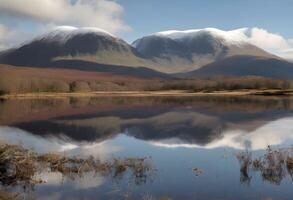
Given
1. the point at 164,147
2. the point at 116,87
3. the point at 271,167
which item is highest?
the point at 116,87

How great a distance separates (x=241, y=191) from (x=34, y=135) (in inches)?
989

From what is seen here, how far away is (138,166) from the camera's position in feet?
70.4

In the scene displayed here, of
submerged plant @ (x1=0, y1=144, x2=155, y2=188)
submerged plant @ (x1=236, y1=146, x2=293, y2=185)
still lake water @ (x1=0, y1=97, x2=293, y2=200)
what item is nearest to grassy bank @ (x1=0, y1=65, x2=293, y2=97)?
still lake water @ (x1=0, y1=97, x2=293, y2=200)

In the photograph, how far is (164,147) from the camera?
3105cm

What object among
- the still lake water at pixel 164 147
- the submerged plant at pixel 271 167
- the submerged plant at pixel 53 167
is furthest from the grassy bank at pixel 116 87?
the submerged plant at pixel 53 167

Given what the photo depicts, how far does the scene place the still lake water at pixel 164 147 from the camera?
1741 cm

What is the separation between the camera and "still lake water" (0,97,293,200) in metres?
17.4

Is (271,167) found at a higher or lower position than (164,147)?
lower

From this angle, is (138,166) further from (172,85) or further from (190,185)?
(172,85)

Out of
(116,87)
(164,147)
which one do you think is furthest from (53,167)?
(116,87)

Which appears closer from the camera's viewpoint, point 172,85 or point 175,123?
point 175,123

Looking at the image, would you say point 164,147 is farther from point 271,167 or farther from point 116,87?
point 116,87

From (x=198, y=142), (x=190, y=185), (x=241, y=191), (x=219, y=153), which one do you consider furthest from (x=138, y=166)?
(x=198, y=142)

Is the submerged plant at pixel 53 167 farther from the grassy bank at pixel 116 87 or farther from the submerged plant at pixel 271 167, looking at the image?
the grassy bank at pixel 116 87
